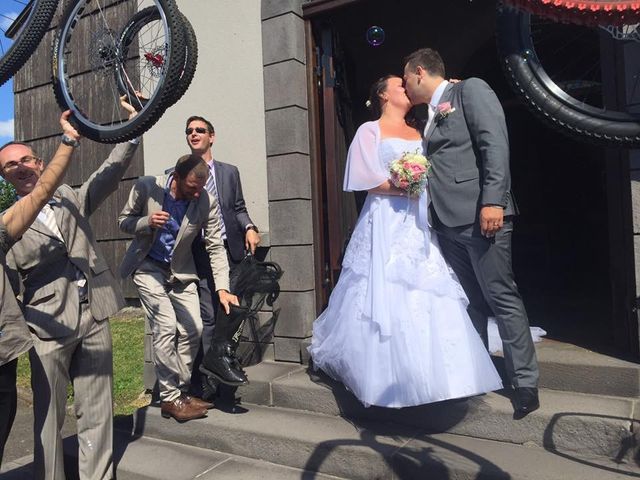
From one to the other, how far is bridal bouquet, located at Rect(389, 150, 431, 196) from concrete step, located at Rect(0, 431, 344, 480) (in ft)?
6.01

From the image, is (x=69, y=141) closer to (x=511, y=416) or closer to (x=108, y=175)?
(x=108, y=175)

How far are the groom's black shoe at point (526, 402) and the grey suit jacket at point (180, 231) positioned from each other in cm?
209

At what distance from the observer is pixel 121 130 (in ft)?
10.7

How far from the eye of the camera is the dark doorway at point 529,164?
5.14 metres

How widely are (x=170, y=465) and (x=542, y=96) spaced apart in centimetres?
318

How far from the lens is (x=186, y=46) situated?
3.17 metres

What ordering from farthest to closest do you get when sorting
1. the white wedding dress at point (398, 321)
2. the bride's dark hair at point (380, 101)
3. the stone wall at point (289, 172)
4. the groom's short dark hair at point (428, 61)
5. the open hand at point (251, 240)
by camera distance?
the stone wall at point (289, 172) < the open hand at point (251, 240) < the bride's dark hair at point (380, 101) < the groom's short dark hair at point (428, 61) < the white wedding dress at point (398, 321)

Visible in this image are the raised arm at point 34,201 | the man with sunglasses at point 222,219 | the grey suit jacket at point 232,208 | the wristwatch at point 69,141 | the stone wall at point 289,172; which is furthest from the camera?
the stone wall at point 289,172

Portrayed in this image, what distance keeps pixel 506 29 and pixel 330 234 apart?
235 cm

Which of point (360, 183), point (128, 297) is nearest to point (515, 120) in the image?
point (360, 183)

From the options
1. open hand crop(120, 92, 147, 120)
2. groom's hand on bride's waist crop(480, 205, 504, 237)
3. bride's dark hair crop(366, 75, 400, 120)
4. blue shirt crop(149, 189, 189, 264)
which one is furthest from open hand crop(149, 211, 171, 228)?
groom's hand on bride's waist crop(480, 205, 504, 237)

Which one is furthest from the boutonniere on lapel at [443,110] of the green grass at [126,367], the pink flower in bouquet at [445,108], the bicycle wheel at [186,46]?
the green grass at [126,367]

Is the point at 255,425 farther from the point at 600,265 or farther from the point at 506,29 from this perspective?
the point at 600,265

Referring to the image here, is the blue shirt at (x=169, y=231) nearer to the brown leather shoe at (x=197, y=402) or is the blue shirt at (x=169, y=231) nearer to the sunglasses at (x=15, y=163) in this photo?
the brown leather shoe at (x=197, y=402)
